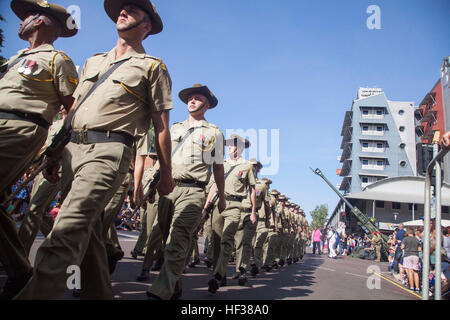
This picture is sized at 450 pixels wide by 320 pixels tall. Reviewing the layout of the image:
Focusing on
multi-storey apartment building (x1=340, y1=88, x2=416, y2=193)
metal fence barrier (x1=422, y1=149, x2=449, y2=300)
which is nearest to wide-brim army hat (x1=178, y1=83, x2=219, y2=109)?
metal fence barrier (x1=422, y1=149, x2=449, y2=300)

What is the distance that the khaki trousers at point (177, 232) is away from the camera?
3.68 metres

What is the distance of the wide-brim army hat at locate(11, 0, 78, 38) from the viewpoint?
148 inches

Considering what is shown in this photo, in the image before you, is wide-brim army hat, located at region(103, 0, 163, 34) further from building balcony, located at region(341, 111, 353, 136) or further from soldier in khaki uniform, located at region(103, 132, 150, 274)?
building balcony, located at region(341, 111, 353, 136)

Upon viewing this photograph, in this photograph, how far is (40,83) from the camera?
338 cm

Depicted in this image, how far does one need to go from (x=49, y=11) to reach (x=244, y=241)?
5.12 metres

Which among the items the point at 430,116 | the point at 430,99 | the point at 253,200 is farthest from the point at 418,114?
the point at 253,200

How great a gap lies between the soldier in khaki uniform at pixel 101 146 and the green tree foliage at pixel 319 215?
363 feet

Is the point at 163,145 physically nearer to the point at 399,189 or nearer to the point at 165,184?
the point at 165,184

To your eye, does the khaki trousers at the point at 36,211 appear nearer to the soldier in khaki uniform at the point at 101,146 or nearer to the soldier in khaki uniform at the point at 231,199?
the soldier in khaki uniform at the point at 101,146

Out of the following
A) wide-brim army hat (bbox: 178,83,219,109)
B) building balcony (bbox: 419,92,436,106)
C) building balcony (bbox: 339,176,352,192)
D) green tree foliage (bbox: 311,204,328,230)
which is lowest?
green tree foliage (bbox: 311,204,328,230)

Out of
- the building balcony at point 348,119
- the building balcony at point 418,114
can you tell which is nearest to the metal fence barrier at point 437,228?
the building balcony at point 348,119

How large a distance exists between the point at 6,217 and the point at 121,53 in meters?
1.75
